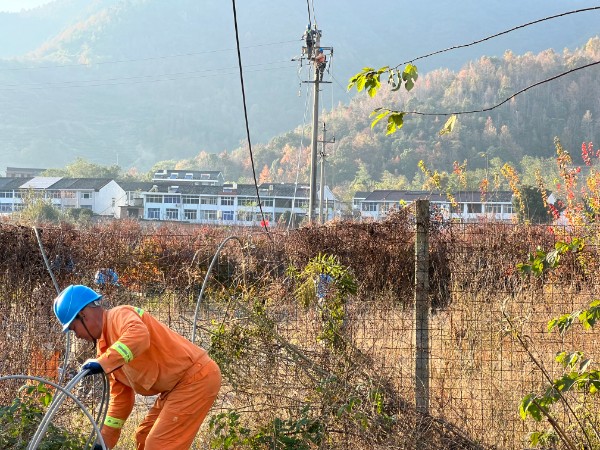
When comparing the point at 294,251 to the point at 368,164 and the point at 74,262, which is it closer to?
the point at 74,262

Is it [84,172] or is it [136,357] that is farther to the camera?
[84,172]

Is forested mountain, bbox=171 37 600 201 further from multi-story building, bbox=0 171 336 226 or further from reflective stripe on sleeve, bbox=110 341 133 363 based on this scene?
reflective stripe on sleeve, bbox=110 341 133 363

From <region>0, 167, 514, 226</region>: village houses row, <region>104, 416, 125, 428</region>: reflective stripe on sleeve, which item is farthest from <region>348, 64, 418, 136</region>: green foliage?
<region>0, 167, 514, 226</region>: village houses row

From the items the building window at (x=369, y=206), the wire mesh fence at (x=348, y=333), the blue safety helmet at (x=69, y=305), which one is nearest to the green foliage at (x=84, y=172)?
the building window at (x=369, y=206)

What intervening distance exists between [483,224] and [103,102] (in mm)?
196347

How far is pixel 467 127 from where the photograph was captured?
66.6 m

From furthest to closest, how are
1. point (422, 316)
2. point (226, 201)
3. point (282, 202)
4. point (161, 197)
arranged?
point (161, 197) < point (226, 201) < point (282, 202) < point (422, 316)

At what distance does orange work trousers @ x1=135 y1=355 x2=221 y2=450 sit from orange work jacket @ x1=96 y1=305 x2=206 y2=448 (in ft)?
0.22

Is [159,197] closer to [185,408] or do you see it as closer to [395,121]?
[185,408]

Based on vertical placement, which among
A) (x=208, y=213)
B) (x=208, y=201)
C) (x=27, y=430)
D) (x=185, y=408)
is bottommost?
(x=27, y=430)

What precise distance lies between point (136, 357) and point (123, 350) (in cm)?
32

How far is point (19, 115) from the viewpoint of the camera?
18000 centimetres

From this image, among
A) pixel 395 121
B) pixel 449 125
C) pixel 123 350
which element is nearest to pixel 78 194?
pixel 123 350

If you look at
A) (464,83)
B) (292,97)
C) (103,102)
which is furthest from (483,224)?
(103,102)
